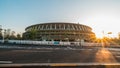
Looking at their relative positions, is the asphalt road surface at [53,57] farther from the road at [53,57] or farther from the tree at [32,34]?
the tree at [32,34]

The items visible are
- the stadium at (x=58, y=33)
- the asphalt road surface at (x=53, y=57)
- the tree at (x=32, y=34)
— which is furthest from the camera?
the stadium at (x=58, y=33)

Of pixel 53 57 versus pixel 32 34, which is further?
pixel 32 34

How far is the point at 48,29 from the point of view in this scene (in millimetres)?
87312

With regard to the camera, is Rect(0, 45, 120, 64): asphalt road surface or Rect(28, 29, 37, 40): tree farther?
Rect(28, 29, 37, 40): tree

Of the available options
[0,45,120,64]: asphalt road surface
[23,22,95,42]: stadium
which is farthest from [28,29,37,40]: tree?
[0,45,120,64]: asphalt road surface

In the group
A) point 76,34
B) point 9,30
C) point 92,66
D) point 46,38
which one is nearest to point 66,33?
point 76,34

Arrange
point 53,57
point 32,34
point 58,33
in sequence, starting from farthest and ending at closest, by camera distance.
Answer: point 58,33, point 32,34, point 53,57

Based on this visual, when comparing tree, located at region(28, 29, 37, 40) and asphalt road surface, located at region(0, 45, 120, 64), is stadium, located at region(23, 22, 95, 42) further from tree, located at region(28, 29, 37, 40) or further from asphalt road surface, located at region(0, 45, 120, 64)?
asphalt road surface, located at region(0, 45, 120, 64)

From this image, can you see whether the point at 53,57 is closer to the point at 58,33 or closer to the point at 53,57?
the point at 53,57

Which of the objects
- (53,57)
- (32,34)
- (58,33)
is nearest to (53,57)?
(53,57)

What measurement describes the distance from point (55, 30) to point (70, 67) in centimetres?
7904

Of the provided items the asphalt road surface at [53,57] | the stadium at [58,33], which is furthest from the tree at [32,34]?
the asphalt road surface at [53,57]

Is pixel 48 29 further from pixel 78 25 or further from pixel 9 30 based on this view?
pixel 9 30

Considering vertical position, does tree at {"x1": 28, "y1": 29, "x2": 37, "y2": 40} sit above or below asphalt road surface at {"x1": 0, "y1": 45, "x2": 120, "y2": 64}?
above
